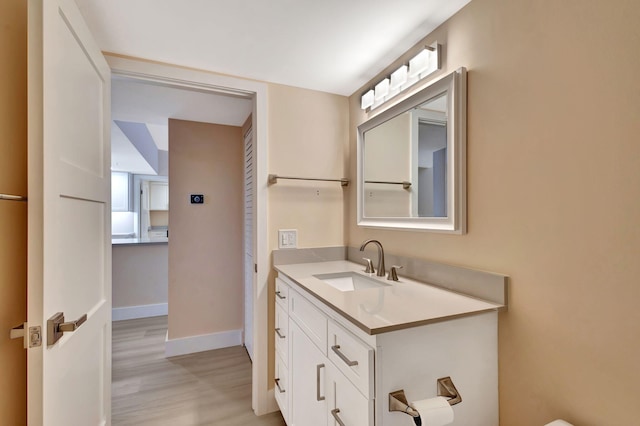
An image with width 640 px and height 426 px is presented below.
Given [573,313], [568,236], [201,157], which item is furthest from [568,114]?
[201,157]

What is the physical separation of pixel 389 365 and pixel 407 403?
12 centimetres

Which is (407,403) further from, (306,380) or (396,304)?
(306,380)

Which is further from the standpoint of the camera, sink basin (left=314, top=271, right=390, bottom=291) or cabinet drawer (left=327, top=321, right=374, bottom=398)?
sink basin (left=314, top=271, right=390, bottom=291)

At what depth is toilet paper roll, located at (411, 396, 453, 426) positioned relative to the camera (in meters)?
0.81

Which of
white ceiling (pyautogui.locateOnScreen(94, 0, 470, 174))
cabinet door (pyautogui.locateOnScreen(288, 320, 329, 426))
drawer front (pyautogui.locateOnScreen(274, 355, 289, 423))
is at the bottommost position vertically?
drawer front (pyautogui.locateOnScreen(274, 355, 289, 423))

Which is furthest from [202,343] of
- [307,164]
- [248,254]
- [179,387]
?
[307,164]

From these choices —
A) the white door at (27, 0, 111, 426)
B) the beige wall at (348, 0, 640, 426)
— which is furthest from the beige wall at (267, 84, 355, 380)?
the beige wall at (348, 0, 640, 426)

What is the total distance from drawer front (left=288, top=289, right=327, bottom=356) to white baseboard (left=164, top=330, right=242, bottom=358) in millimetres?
1575

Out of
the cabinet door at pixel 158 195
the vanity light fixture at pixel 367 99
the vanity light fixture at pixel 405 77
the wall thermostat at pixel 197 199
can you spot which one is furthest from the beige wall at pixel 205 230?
the cabinet door at pixel 158 195

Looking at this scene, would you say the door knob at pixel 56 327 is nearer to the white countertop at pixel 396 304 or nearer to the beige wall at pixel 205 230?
the white countertop at pixel 396 304

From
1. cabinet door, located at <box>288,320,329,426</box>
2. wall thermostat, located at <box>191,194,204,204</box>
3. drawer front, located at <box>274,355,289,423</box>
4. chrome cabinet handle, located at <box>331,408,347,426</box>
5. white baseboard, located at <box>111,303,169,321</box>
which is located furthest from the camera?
white baseboard, located at <box>111,303,169,321</box>

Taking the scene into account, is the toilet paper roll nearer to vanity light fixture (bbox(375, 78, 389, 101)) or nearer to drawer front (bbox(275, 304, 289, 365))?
drawer front (bbox(275, 304, 289, 365))

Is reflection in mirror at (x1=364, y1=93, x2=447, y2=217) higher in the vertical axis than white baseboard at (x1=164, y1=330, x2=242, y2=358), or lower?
higher

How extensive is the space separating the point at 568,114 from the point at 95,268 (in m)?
1.89
